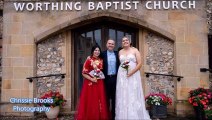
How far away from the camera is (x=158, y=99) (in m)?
6.97

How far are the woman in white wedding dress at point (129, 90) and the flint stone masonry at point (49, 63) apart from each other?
7.75ft

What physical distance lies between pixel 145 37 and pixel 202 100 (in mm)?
2171

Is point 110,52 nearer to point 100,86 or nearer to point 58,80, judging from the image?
Answer: point 100,86

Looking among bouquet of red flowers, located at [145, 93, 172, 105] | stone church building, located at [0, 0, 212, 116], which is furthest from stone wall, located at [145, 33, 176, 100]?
bouquet of red flowers, located at [145, 93, 172, 105]

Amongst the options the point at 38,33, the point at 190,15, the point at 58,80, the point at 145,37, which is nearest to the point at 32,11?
the point at 38,33

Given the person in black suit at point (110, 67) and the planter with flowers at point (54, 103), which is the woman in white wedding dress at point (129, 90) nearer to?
the person in black suit at point (110, 67)

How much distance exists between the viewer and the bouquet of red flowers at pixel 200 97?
6680 millimetres

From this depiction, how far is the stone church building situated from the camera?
7.43m

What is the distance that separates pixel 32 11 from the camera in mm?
7691

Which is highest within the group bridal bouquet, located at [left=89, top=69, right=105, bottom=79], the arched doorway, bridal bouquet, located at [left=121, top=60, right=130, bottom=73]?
the arched doorway

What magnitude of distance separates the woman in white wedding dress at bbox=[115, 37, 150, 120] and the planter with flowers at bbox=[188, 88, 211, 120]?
5.14 feet

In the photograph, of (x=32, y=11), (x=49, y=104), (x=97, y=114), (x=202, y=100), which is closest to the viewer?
(x=97, y=114)

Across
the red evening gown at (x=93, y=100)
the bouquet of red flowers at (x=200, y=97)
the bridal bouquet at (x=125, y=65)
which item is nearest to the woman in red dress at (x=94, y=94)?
the red evening gown at (x=93, y=100)

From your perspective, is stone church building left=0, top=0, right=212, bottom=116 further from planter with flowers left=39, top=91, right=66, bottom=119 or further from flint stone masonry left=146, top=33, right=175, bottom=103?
planter with flowers left=39, top=91, right=66, bottom=119
